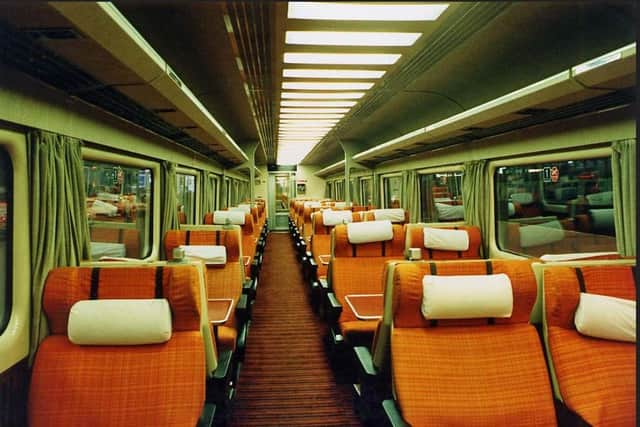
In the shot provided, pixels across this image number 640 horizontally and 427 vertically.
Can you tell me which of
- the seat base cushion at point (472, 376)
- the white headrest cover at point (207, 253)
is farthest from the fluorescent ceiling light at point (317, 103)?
the seat base cushion at point (472, 376)

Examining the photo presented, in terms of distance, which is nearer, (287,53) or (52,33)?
(52,33)

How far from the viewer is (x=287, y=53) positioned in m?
3.32

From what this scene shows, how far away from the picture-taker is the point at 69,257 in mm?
2287

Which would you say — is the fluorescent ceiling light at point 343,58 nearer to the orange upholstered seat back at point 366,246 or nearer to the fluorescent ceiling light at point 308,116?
the orange upholstered seat back at point 366,246

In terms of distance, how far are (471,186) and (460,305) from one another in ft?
10.4

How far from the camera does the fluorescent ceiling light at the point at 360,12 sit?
94.1 inches

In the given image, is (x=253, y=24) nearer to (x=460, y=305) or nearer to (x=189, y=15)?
(x=189, y=15)

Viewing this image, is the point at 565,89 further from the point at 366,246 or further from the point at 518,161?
the point at 366,246

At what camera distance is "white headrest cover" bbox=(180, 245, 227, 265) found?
12.5 ft

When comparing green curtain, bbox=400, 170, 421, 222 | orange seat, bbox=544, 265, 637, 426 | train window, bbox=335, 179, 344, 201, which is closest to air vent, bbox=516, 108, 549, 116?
orange seat, bbox=544, 265, 637, 426

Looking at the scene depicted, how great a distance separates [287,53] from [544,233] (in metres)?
4.27

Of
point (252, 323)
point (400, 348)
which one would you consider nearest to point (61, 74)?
point (400, 348)

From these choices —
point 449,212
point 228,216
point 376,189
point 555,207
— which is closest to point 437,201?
point 449,212

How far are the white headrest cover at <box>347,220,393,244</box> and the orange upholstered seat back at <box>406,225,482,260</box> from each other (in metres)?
0.22
